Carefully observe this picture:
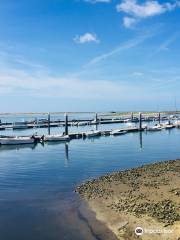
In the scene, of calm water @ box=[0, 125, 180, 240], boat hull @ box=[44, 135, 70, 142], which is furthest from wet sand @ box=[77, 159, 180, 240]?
boat hull @ box=[44, 135, 70, 142]

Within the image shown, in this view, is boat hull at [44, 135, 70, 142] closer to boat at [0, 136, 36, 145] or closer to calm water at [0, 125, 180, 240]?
boat at [0, 136, 36, 145]

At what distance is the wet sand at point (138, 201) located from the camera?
78.9 feet

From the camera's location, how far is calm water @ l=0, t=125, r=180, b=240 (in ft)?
86.4

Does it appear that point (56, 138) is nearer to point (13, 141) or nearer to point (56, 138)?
point (56, 138)

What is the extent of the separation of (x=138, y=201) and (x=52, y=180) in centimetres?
1498

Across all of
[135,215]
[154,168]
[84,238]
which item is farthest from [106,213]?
[154,168]

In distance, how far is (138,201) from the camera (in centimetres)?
3020

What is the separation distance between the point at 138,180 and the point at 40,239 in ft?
55.4

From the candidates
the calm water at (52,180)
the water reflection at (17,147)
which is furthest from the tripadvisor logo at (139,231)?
the water reflection at (17,147)

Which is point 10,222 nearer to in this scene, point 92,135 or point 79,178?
point 79,178

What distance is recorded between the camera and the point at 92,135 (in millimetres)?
99125

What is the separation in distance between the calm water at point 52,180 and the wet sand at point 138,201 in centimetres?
185

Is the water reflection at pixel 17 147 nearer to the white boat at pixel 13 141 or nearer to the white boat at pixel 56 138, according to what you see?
the white boat at pixel 13 141

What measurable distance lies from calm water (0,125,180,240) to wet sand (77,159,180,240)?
185 cm
